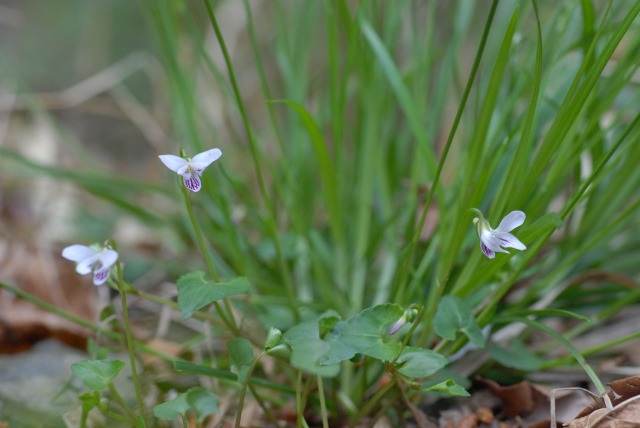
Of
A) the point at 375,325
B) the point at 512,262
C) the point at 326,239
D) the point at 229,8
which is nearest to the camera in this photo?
the point at 375,325

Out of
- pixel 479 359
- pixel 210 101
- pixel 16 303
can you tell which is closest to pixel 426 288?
pixel 479 359

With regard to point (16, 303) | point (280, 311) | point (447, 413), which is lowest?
point (447, 413)

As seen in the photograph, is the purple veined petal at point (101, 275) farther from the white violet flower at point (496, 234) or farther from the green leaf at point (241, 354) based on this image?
the white violet flower at point (496, 234)

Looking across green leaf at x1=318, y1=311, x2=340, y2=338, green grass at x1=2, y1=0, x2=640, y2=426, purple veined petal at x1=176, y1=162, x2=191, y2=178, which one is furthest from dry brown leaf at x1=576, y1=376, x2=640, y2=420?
purple veined petal at x1=176, y1=162, x2=191, y2=178

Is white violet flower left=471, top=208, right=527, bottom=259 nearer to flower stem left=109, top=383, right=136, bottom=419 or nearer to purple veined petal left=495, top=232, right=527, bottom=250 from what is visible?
purple veined petal left=495, top=232, right=527, bottom=250

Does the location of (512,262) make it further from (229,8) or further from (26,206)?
(26,206)

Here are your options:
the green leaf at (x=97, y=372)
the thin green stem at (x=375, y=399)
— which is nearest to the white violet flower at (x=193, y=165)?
the green leaf at (x=97, y=372)
